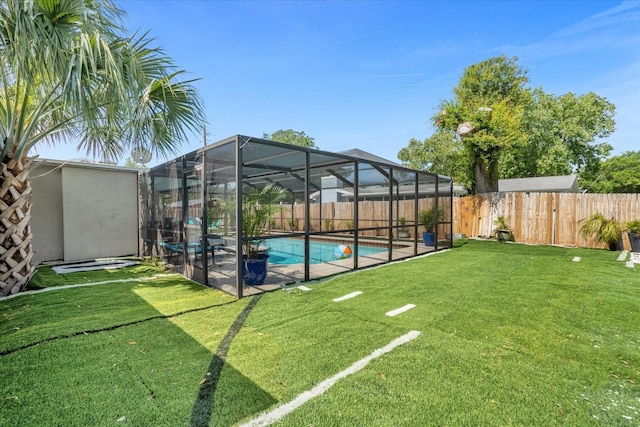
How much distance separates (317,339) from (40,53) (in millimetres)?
4355

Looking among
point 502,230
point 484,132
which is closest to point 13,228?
point 502,230

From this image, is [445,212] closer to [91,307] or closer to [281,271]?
[281,271]

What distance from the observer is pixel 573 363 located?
2416 millimetres

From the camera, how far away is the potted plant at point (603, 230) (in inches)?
328

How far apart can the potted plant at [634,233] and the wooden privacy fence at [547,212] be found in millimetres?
490

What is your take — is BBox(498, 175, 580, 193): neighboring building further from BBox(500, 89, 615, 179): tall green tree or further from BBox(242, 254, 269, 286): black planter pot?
BBox(242, 254, 269, 286): black planter pot

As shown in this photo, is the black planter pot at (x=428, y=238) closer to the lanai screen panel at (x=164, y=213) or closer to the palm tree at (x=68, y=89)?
the lanai screen panel at (x=164, y=213)

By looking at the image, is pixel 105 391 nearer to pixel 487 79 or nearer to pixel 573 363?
pixel 573 363

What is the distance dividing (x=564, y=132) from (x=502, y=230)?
53.6ft

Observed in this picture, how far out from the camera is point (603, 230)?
8.45 metres

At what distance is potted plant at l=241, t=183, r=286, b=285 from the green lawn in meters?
0.59

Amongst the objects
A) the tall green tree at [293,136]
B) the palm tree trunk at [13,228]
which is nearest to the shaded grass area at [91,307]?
the palm tree trunk at [13,228]

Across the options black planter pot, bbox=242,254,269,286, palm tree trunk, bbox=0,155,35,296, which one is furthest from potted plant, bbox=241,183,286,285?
palm tree trunk, bbox=0,155,35,296

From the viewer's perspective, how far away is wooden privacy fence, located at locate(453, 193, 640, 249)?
8602mm
